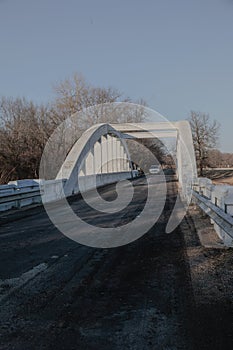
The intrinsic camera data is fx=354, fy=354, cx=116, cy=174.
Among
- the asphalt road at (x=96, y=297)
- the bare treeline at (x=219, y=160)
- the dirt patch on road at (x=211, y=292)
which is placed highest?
the bare treeline at (x=219, y=160)

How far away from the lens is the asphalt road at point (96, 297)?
104 inches

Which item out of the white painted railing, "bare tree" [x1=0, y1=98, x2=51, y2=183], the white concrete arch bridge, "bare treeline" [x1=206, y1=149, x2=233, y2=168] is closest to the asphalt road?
the white painted railing

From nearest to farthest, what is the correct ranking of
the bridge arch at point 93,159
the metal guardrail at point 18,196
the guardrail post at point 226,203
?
the guardrail post at point 226,203, the metal guardrail at point 18,196, the bridge arch at point 93,159

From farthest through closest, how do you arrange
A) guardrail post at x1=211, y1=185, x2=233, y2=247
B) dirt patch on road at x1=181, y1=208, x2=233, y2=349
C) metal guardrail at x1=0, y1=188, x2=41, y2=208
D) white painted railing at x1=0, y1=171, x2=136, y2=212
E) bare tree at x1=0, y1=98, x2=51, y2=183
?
bare tree at x1=0, y1=98, x2=51, y2=183 → white painted railing at x1=0, y1=171, x2=136, y2=212 → metal guardrail at x1=0, y1=188, x2=41, y2=208 → guardrail post at x1=211, y1=185, x2=233, y2=247 → dirt patch on road at x1=181, y1=208, x2=233, y2=349

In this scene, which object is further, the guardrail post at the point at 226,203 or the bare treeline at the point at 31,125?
the bare treeline at the point at 31,125

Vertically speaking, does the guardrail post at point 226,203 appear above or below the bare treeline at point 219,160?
below

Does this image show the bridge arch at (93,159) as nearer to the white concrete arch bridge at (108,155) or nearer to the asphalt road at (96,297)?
the white concrete arch bridge at (108,155)

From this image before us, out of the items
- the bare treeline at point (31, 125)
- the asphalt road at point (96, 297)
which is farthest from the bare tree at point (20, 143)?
the asphalt road at point (96, 297)

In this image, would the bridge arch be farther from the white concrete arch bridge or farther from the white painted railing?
the white painted railing

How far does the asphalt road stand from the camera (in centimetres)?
263

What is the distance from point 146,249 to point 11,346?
11.1 ft

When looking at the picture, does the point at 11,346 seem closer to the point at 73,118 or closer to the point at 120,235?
the point at 120,235

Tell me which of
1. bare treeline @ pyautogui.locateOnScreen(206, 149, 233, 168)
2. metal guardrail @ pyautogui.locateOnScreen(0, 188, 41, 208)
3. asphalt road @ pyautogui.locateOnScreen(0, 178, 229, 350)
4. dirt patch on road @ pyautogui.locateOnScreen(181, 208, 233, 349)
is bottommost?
dirt patch on road @ pyautogui.locateOnScreen(181, 208, 233, 349)

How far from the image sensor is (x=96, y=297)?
3504 mm
